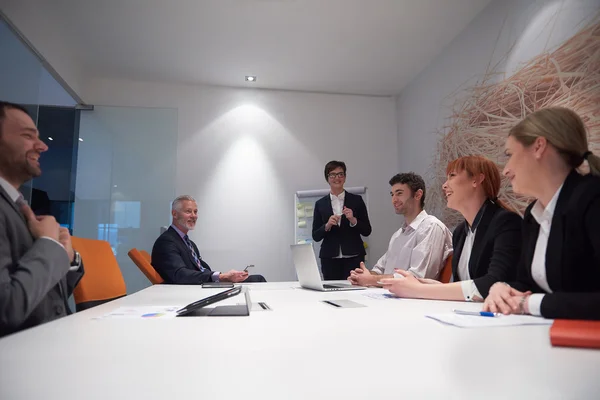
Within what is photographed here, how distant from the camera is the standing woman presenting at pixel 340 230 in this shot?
4.14m

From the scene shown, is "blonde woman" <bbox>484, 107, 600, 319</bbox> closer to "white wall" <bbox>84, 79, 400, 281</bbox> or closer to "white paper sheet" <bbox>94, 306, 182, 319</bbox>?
"white paper sheet" <bbox>94, 306, 182, 319</bbox>

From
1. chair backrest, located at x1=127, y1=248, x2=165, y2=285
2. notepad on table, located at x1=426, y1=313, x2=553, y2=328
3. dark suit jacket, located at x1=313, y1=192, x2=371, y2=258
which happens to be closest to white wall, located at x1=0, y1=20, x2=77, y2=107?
chair backrest, located at x1=127, y1=248, x2=165, y2=285

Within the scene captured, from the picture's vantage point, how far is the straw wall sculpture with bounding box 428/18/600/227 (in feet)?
8.65

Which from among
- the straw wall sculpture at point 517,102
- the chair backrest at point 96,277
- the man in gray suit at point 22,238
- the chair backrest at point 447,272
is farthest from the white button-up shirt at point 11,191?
the straw wall sculpture at point 517,102

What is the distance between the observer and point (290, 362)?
74cm

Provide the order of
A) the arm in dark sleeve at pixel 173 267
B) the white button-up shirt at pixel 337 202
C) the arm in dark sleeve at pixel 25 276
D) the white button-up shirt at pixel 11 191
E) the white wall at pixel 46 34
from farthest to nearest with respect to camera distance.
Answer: the white button-up shirt at pixel 337 202 < the white wall at pixel 46 34 < the arm in dark sleeve at pixel 173 267 < the white button-up shirt at pixel 11 191 < the arm in dark sleeve at pixel 25 276

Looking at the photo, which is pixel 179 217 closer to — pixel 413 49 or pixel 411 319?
pixel 411 319

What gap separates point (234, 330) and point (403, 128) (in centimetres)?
519

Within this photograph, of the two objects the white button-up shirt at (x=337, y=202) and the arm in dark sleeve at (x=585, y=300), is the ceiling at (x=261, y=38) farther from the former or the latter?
the arm in dark sleeve at (x=585, y=300)

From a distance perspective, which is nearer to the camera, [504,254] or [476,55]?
[504,254]

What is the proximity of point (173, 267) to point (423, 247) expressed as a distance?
6.03 ft

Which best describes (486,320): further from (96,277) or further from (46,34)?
(46,34)

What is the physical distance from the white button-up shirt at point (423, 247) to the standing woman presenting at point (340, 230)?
136cm

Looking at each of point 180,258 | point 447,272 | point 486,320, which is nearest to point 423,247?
point 447,272
